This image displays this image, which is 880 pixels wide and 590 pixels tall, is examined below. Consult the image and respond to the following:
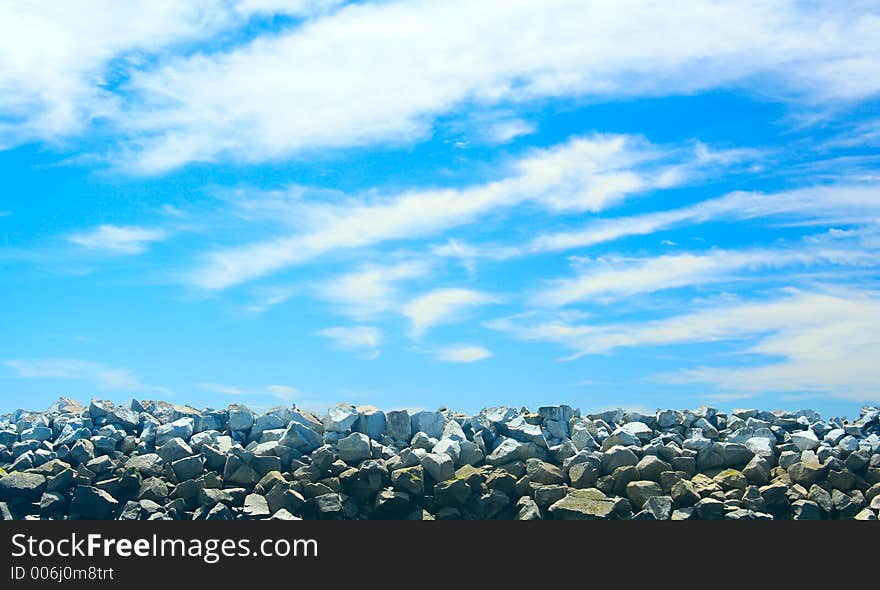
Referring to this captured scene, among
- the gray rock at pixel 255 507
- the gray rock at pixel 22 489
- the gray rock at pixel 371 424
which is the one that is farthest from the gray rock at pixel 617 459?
the gray rock at pixel 22 489

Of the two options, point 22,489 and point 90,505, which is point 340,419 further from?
point 22,489

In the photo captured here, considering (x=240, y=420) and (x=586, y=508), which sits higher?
(x=240, y=420)

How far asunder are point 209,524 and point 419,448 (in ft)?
9.86

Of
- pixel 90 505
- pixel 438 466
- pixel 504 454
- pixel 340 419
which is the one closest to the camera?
pixel 90 505

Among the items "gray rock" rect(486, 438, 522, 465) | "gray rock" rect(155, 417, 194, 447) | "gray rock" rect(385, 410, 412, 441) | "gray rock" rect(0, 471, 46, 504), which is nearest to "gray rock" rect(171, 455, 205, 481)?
"gray rock" rect(155, 417, 194, 447)

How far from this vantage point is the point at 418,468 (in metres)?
11.8

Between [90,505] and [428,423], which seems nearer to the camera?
[90,505]

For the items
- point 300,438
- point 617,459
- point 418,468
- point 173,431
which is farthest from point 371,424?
point 617,459

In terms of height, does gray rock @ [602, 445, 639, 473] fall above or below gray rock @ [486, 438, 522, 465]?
below

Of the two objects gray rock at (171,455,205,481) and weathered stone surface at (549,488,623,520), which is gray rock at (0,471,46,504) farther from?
weathered stone surface at (549,488,623,520)

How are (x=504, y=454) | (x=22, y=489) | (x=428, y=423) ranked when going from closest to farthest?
(x=22, y=489) → (x=504, y=454) → (x=428, y=423)

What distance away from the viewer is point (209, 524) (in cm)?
1055

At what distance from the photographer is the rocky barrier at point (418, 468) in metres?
11.6

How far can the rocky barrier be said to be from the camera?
11570 millimetres
